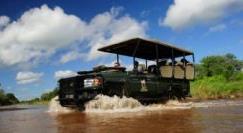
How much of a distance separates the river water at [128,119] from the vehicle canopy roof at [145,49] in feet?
7.59

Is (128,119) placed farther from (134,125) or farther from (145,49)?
(145,49)

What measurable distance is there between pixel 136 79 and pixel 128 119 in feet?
17.2

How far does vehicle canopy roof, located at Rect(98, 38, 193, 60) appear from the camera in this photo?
15586mm

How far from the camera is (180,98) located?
1775cm

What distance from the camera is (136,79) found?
47.1 feet

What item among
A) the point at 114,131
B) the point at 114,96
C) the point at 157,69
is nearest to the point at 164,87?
the point at 157,69

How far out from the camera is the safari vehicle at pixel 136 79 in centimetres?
1346

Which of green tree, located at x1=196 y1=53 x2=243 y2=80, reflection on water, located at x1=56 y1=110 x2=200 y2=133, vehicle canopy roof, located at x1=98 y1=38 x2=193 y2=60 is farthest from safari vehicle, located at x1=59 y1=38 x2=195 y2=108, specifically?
green tree, located at x1=196 y1=53 x2=243 y2=80

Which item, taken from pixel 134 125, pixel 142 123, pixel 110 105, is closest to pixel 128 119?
pixel 142 123

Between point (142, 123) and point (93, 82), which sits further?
point (93, 82)

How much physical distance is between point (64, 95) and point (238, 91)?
19.8m

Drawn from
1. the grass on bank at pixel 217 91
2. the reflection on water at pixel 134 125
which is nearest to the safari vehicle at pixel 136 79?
the reflection on water at pixel 134 125

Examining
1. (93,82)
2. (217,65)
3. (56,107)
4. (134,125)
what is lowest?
(134,125)

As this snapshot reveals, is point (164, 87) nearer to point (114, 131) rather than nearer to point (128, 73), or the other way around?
point (128, 73)
